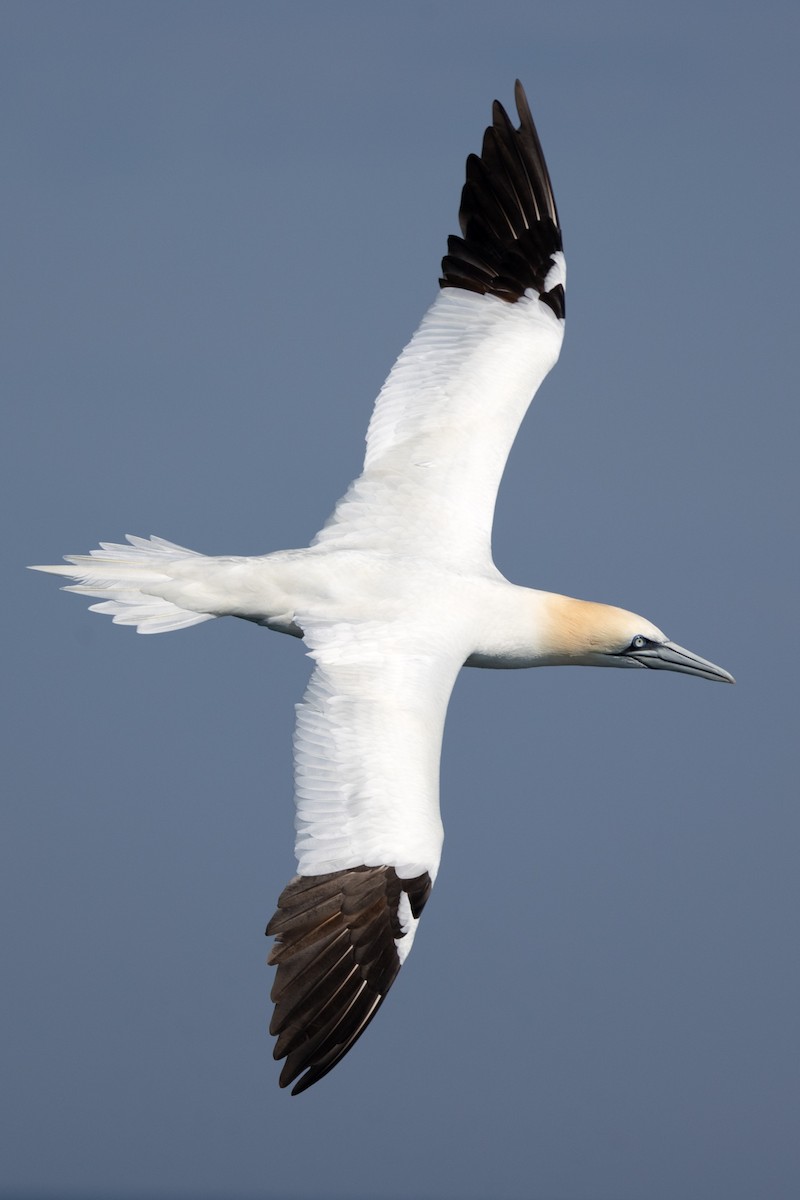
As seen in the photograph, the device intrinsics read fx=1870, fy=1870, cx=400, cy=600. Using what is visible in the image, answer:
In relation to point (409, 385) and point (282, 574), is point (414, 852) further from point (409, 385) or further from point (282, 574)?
point (409, 385)

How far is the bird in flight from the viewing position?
982cm

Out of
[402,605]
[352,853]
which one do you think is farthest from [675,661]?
[352,853]

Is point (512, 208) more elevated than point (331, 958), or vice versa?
point (512, 208)

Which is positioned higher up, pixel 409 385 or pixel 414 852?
pixel 409 385

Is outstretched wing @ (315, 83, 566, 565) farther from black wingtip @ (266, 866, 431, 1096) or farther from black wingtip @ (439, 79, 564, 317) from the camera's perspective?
black wingtip @ (266, 866, 431, 1096)

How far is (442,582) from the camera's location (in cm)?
1133

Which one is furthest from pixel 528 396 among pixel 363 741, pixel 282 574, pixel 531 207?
pixel 363 741

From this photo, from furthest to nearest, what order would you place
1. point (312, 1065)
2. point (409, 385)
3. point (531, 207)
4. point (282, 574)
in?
point (531, 207), point (409, 385), point (282, 574), point (312, 1065)

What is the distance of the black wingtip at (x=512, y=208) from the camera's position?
13.8 m

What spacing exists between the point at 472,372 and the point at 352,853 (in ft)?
13.9

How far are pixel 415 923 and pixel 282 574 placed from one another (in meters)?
2.35

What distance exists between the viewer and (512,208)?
14016 millimetres

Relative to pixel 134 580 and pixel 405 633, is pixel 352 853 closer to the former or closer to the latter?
pixel 405 633

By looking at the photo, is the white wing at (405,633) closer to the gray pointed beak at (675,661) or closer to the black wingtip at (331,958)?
the black wingtip at (331,958)
